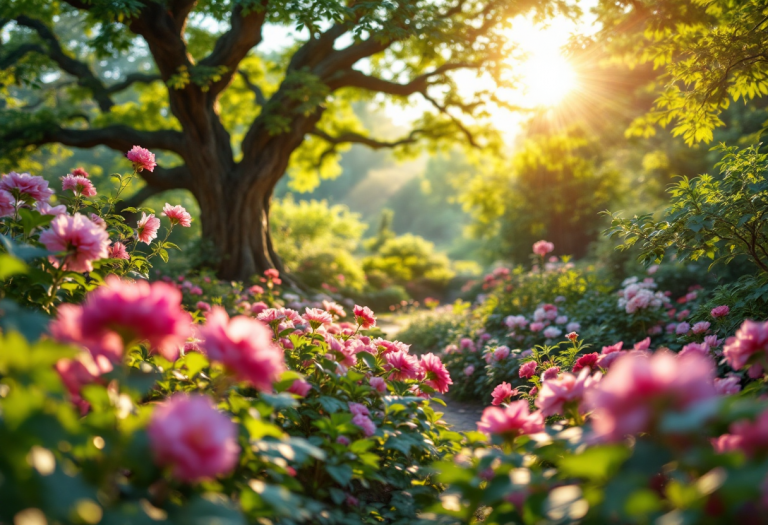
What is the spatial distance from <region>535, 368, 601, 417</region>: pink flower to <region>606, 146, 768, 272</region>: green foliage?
63.8 inches

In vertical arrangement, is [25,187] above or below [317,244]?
below

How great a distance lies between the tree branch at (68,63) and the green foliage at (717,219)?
10043mm

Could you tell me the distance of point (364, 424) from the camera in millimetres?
1827

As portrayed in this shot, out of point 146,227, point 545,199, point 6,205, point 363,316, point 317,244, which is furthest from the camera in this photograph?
point 317,244

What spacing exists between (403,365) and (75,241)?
1.39m

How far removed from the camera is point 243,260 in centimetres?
880

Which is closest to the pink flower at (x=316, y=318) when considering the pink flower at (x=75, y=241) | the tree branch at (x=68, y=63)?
the pink flower at (x=75, y=241)

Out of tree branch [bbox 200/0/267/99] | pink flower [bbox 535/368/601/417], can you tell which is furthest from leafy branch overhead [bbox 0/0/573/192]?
pink flower [bbox 535/368/601/417]

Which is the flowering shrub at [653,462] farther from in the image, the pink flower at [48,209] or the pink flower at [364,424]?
the pink flower at [48,209]

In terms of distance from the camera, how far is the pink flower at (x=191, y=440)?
0.88 meters

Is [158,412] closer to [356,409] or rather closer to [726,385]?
[356,409]

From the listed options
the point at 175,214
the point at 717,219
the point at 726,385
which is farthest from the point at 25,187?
the point at 717,219

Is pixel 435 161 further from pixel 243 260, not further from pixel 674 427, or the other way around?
pixel 674 427

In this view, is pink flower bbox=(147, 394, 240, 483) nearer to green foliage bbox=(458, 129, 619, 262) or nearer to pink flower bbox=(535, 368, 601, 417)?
pink flower bbox=(535, 368, 601, 417)
